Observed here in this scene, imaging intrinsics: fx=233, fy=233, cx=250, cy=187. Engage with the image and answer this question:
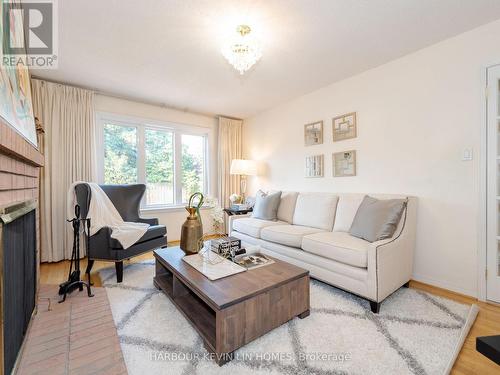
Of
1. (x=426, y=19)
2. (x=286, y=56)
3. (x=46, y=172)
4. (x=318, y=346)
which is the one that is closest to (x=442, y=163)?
(x=426, y=19)

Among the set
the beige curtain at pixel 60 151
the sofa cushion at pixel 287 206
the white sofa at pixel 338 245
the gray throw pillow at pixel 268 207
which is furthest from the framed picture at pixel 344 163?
the beige curtain at pixel 60 151

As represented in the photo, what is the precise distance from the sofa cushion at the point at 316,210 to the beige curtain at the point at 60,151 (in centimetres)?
294

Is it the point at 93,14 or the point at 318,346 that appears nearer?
the point at 318,346

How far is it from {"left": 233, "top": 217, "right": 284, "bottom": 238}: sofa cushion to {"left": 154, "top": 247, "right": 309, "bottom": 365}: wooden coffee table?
1.21 meters

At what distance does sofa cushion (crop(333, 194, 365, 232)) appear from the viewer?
2.61m

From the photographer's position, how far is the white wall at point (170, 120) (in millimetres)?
3520

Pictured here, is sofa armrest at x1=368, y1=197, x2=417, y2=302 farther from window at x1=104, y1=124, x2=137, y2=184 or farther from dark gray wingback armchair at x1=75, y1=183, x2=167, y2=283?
window at x1=104, y1=124, x2=137, y2=184

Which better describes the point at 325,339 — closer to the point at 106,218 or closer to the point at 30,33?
the point at 106,218

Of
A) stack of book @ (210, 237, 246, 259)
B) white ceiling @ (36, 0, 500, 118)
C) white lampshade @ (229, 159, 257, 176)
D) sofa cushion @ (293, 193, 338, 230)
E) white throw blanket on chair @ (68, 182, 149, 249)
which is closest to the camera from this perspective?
white ceiling @ (36, 0, 500, 118)

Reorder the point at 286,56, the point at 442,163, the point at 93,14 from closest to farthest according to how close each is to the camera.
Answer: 1. the point at 93,14
2. the point at 442,163
3. the point at 286,56

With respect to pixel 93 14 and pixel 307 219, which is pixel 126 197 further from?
pixel 307 219

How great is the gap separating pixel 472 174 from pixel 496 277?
0.88 meters

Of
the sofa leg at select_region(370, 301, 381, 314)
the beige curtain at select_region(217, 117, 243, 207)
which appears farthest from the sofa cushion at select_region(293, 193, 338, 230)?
the beige curtain at select_region(217, 117, 243, 207)

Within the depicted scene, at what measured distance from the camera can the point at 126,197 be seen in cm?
321
